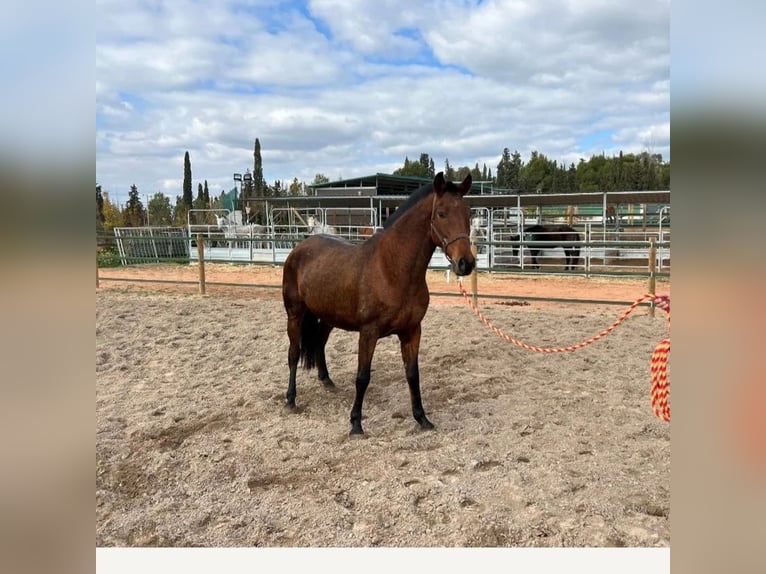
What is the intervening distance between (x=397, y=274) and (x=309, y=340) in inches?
50.3

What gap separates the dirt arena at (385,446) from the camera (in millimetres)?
2254

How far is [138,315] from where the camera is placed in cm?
702

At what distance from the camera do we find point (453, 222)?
118 inches

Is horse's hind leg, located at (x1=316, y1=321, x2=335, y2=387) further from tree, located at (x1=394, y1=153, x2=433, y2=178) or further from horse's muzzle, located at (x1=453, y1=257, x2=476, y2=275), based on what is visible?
tree, located at (x1=394, y1=153, x2=433, y2=178)

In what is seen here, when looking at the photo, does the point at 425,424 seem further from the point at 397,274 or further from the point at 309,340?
the point at 309,340

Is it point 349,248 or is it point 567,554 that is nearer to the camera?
point 567,554

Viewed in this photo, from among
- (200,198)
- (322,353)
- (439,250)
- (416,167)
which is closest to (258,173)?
(200,198)

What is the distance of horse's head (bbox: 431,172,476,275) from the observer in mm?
2898

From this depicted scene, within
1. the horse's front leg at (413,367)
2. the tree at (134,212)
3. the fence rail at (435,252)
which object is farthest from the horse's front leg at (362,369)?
the tree at (134,212)
